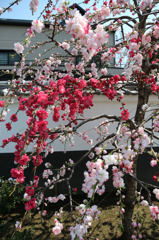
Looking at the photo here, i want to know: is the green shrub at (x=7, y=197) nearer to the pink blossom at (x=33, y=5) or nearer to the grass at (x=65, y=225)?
the grass at (x=65, y=225)

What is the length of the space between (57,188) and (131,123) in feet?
7.48

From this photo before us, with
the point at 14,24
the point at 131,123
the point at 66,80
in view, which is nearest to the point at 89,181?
the point at 66,80

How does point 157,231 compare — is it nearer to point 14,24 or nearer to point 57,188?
point 57,188

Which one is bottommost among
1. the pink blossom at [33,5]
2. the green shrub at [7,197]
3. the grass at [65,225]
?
the grass at [65,225]

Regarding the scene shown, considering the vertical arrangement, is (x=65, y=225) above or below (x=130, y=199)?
below

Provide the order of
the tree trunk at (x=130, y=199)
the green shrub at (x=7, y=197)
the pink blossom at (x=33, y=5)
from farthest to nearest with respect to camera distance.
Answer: the green shrub at (x=7, y=197) → the tree trunk at (x=130, y=199) → the pink blossom at (x=33, y=5)

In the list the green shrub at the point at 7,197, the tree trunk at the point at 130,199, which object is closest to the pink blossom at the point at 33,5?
the tree trunk at the point at 130,199

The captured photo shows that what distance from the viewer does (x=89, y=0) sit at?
3.13 meters

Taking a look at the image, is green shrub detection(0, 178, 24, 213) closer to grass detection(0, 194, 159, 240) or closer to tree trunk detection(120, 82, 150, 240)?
grass detection(0, 194, 159, 240)

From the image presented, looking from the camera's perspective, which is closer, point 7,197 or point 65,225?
point 65,225

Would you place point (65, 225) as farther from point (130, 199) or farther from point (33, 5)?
point (33, 5)

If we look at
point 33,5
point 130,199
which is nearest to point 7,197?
point 130,199

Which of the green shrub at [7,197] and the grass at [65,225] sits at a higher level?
the green shrub at [7,197]

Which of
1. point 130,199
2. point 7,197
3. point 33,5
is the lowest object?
point 7,197
